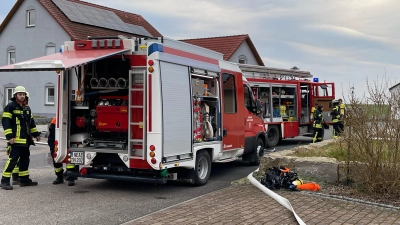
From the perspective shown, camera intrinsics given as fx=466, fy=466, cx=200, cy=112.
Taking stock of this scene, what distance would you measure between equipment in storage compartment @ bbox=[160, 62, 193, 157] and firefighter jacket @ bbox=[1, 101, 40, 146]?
3009 mm

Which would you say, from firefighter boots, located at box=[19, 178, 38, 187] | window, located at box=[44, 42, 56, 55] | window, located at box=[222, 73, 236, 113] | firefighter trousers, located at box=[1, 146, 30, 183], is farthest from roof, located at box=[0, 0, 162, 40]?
firefighter boots, located at box=[19, 178, 38, 187]

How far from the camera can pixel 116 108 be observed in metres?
8.32

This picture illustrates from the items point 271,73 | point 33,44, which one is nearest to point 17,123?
point 271,73

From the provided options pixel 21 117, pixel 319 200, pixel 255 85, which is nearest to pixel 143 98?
pixel 21 117

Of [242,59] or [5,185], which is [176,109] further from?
[242,59]

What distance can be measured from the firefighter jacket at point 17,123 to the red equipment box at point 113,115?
1517 millimetres

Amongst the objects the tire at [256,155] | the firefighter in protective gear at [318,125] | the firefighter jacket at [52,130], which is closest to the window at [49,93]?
the firefighter in protective gear at [318,125]

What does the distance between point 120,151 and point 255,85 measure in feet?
28.9

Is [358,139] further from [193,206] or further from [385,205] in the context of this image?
[193,206]

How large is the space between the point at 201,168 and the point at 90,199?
2.40 metres

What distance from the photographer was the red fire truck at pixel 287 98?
16391 mm

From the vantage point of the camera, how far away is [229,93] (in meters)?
10.2

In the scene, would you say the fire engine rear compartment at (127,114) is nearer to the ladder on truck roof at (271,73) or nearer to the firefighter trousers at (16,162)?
the firefighter trousers at (16,162)

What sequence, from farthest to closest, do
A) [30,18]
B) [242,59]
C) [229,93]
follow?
[242,59] < [30,18] < [229,93]
